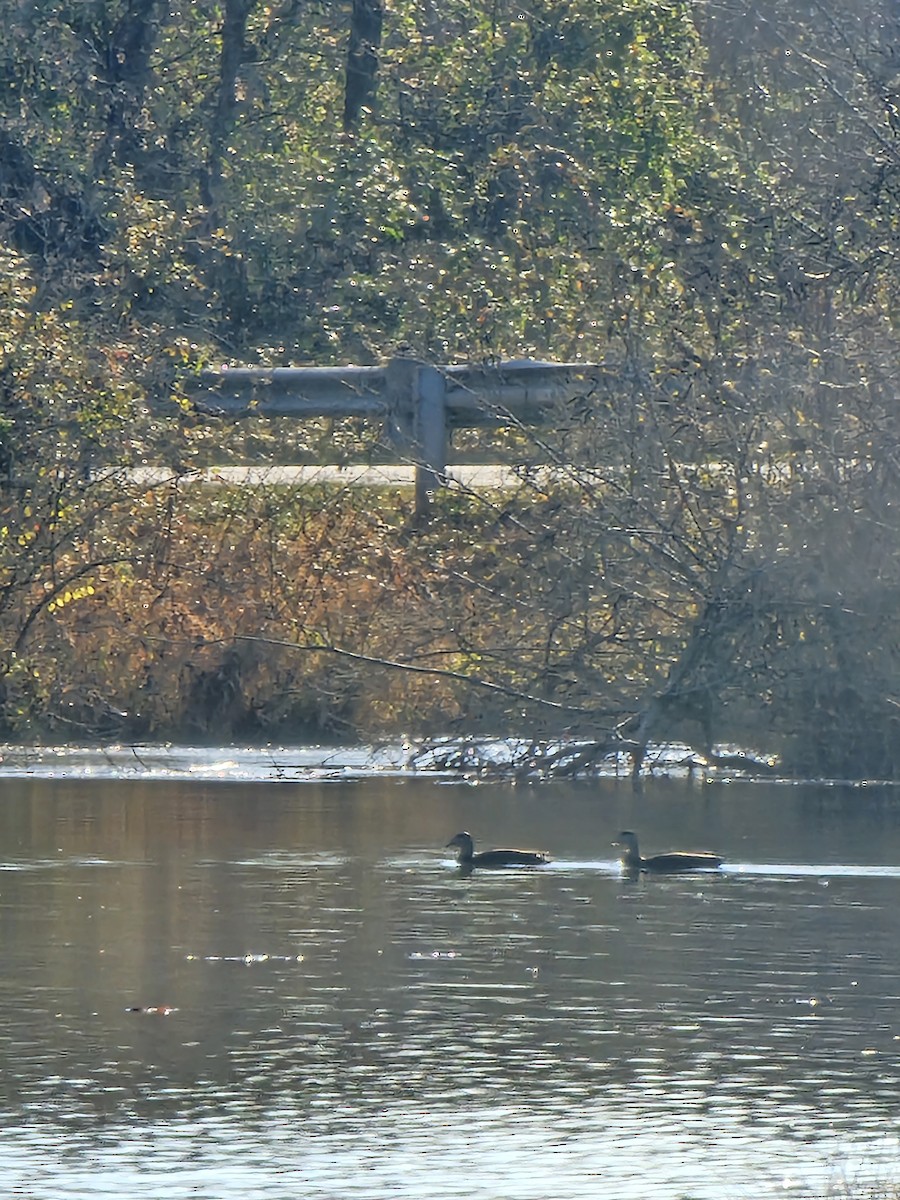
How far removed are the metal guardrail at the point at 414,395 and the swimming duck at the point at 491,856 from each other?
15.9 ft

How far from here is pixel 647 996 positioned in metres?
11.1

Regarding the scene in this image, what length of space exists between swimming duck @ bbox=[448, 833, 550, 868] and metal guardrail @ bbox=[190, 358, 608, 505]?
485cm

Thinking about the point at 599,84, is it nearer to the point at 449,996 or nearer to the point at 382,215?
the point at 382,215

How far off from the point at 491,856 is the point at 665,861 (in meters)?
0.83

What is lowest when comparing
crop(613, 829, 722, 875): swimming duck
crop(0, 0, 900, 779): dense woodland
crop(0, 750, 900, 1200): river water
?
crop(0, 750, 900, 1200): river water

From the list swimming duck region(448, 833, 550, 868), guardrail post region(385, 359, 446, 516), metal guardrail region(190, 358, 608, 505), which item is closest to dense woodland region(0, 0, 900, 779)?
metal guardrail region(190, 358, 608, 505)

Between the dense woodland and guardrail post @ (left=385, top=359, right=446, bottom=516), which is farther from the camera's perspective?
guardrail post @ (left=385, top=359, right=446, bottom=516)

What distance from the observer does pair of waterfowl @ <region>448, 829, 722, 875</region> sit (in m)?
14.3

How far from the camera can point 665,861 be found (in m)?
14.3

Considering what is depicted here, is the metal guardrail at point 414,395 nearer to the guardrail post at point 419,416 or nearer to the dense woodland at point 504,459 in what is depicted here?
the guardrail post at point 419,416

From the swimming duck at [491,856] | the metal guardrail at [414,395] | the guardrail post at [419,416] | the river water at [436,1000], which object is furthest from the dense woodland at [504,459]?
the swimming duck at [491,856]

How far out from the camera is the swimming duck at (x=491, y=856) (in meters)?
14.3

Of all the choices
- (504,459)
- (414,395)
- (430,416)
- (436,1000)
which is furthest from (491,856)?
(414,395)

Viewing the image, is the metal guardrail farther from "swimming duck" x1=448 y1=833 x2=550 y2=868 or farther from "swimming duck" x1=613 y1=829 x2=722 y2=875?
"swimming duck" x1=613 y1=829 x2=722 y2=875
